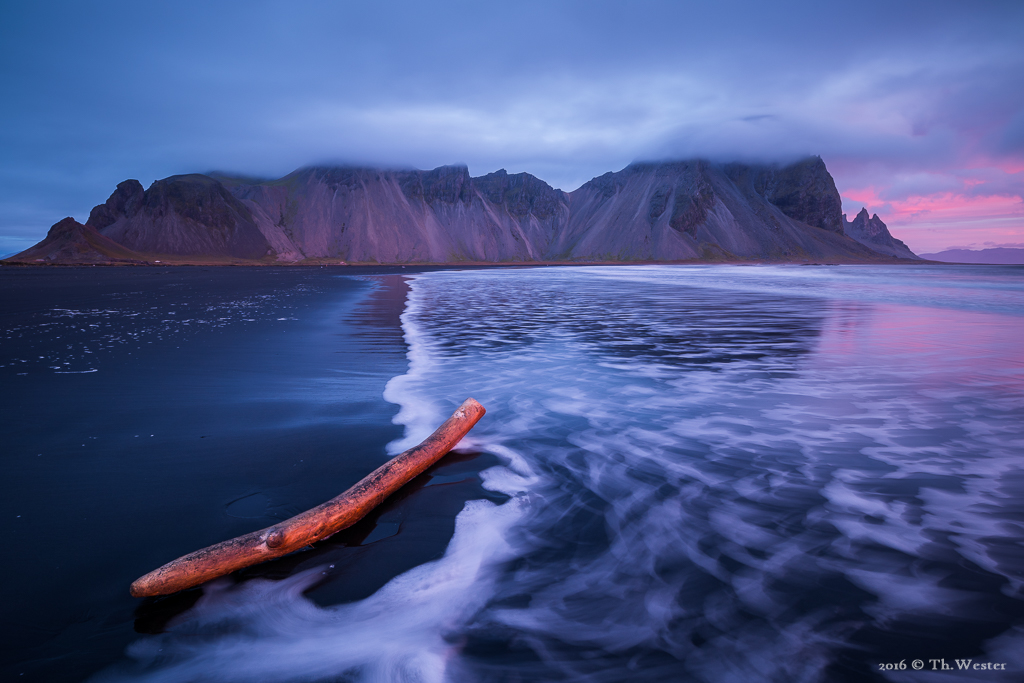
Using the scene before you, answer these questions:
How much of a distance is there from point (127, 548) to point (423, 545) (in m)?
2.20

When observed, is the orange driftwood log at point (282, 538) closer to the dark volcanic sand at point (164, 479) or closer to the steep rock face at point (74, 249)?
the dark volcanic sand at point (164, 479)

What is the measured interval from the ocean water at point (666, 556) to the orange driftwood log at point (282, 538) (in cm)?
23

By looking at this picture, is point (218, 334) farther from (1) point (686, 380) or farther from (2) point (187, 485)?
(1) point (686, 380)

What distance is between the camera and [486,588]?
142 inches

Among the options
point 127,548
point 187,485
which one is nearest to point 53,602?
point 127,548

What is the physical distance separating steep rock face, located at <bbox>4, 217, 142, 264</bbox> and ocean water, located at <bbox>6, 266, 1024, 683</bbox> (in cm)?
17891

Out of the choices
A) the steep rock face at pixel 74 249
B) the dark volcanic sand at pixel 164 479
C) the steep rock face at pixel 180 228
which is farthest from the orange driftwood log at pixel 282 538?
the steep rock face at pixel 180 228

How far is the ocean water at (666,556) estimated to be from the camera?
9.69 feet

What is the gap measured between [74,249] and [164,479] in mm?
204738

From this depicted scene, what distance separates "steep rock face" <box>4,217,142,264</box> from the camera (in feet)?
486

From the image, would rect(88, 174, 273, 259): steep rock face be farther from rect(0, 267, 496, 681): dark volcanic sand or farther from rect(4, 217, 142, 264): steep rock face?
rect(0, 267, 496, 681): dark volcanic sand

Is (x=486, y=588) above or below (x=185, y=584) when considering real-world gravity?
below

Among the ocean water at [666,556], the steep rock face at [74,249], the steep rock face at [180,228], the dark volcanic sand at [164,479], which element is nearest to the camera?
the ocean water at [666,556]

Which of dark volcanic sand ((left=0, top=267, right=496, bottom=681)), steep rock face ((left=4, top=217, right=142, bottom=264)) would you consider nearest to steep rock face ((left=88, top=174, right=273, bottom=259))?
steep rock face ((left=4, top=217, right=142, bottom=264))
